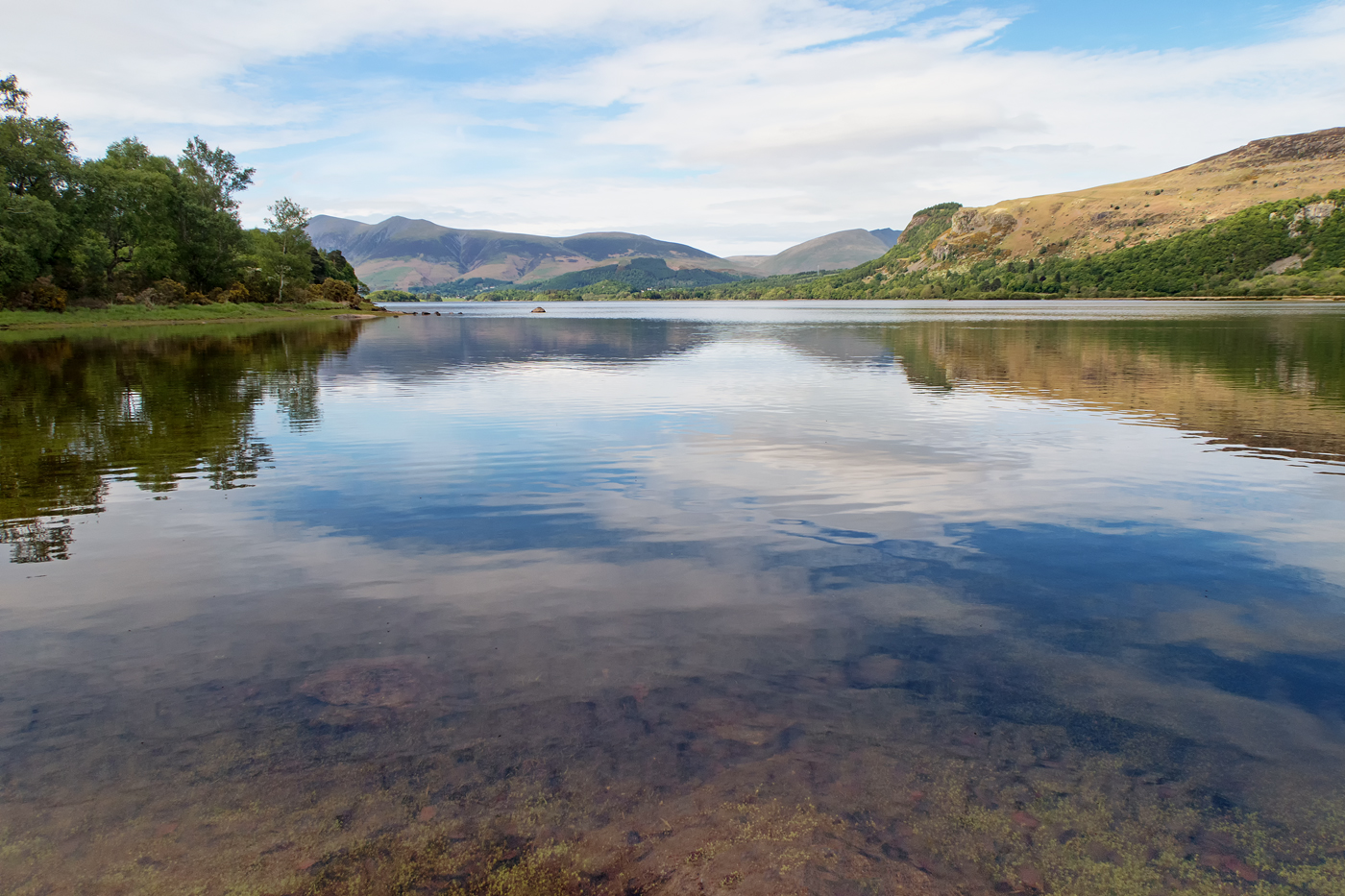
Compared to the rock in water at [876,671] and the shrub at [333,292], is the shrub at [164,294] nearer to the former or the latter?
the shrub at [333,292]

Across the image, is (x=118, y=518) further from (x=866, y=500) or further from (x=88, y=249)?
(x=88, y=249)

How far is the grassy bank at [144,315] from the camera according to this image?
77725 millimetres

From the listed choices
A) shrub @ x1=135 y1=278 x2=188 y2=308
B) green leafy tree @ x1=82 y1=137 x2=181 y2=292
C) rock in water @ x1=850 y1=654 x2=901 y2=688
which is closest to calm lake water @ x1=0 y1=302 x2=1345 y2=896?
rock in water @ x1=850 y1=654 x2=901 y2=688

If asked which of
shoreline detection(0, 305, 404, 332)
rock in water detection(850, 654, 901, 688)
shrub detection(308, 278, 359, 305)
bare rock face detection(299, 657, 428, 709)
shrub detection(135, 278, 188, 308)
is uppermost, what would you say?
shrub detection(308, 278, 359, 305)

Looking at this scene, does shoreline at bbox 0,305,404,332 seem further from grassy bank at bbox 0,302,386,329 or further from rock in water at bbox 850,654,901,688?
rock in water at bbox 850,654,901,688

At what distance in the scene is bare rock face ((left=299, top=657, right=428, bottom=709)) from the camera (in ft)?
24.5

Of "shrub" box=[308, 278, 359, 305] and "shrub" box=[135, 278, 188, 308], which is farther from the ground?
"shrub" box=[308, 278, 359, 305]

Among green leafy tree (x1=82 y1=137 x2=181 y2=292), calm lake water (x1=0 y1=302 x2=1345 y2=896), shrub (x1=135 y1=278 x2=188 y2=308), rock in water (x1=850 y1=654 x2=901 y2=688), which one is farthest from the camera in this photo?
shrub (x1=135 y1=278 x2=188 y2=308)

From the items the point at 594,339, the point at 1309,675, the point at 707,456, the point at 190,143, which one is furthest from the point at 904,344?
the point at 190,143

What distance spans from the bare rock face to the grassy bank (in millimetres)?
91747

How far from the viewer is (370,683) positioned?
780cm

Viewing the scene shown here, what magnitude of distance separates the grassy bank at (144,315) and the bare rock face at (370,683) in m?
91.7

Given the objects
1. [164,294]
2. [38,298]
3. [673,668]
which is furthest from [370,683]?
[164,294]

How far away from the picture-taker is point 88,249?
85.3 m
